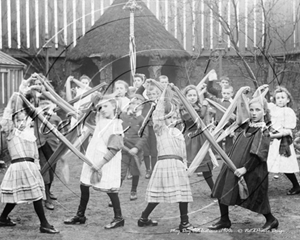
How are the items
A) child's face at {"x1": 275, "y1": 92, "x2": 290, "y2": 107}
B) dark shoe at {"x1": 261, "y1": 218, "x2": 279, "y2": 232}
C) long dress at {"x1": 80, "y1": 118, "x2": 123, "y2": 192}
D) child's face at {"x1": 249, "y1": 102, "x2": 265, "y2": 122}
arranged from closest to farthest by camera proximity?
1. long dress at {"x1": 80, "y1": 118, "x2": 123, "y2": 192}
2. child's face at {"x1": 249, "y1": 102, "x2": 265, "y2": 122}
3. dark shoe at {"x1": 261, "y1": 218, "x2": 279, "y2": 232}
4. child's face at {"x1": 275, "y1": 92, "x2": 290, "y2": 107}

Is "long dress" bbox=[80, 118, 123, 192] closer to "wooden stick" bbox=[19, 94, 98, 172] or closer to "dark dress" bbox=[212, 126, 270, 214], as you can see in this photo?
"wooden stick" bbox=[19, 94, 98, 172]

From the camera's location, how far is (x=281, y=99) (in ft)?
16.9

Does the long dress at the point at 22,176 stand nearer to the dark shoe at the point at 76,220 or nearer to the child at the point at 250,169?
the dark shoe at the point at 76,220

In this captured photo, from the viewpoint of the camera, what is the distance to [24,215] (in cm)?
480

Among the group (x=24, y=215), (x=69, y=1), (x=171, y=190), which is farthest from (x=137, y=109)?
(x=24, y=215)

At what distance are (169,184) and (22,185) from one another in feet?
4.03

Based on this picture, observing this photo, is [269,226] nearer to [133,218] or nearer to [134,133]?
[133,218]

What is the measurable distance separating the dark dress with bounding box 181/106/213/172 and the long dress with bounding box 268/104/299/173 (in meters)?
1.57

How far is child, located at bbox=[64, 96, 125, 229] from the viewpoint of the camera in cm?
335

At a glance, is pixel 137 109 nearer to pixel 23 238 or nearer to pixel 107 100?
→ pixel 107 100

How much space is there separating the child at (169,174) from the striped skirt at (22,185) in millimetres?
957

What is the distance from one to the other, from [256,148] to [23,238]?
183cm

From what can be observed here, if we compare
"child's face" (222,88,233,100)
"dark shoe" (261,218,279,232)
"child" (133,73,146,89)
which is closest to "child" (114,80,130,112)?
"child" (133,73,146,89)

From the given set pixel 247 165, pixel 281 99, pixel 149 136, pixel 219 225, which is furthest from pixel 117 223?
pixel 281 99
